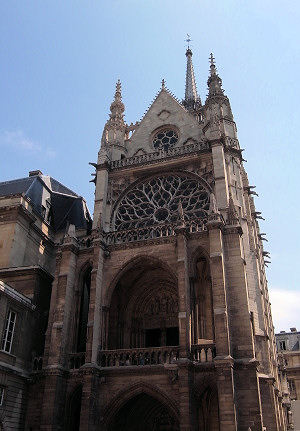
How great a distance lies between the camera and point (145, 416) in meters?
17.8

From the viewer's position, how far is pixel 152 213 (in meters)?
22.0

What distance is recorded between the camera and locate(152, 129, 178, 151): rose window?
2523 cm

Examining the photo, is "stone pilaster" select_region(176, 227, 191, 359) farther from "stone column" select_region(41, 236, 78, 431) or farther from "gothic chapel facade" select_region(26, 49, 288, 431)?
"stone column" select_region(41, 236, 78, 431)

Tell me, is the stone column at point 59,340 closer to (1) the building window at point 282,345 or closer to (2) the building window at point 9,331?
(2) the building window at point 9,331

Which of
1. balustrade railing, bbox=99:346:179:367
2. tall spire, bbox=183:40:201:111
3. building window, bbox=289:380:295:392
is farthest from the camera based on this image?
tall spire, bbox=183:40:201:111

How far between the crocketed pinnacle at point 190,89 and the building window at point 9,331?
98.4ft

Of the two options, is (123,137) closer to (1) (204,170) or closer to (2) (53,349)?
(1) (204,170)

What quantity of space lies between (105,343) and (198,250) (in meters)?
5.34

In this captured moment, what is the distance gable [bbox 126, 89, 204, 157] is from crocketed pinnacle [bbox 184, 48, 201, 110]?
15.4 meters

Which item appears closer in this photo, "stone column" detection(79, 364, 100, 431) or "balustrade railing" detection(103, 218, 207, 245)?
"stone column" detection(79, 364, 100, 431)

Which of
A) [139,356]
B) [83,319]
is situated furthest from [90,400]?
[83,319]

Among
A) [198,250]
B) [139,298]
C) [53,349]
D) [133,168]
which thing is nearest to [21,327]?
[53,349]

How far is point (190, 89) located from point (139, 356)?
3505 cm

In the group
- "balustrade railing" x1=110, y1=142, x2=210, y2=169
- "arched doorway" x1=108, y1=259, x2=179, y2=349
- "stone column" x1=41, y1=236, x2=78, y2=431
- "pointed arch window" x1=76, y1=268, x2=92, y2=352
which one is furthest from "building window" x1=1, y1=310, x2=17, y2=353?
"balustrade railing" x1=110, y1=142, x2=210, y2=169
